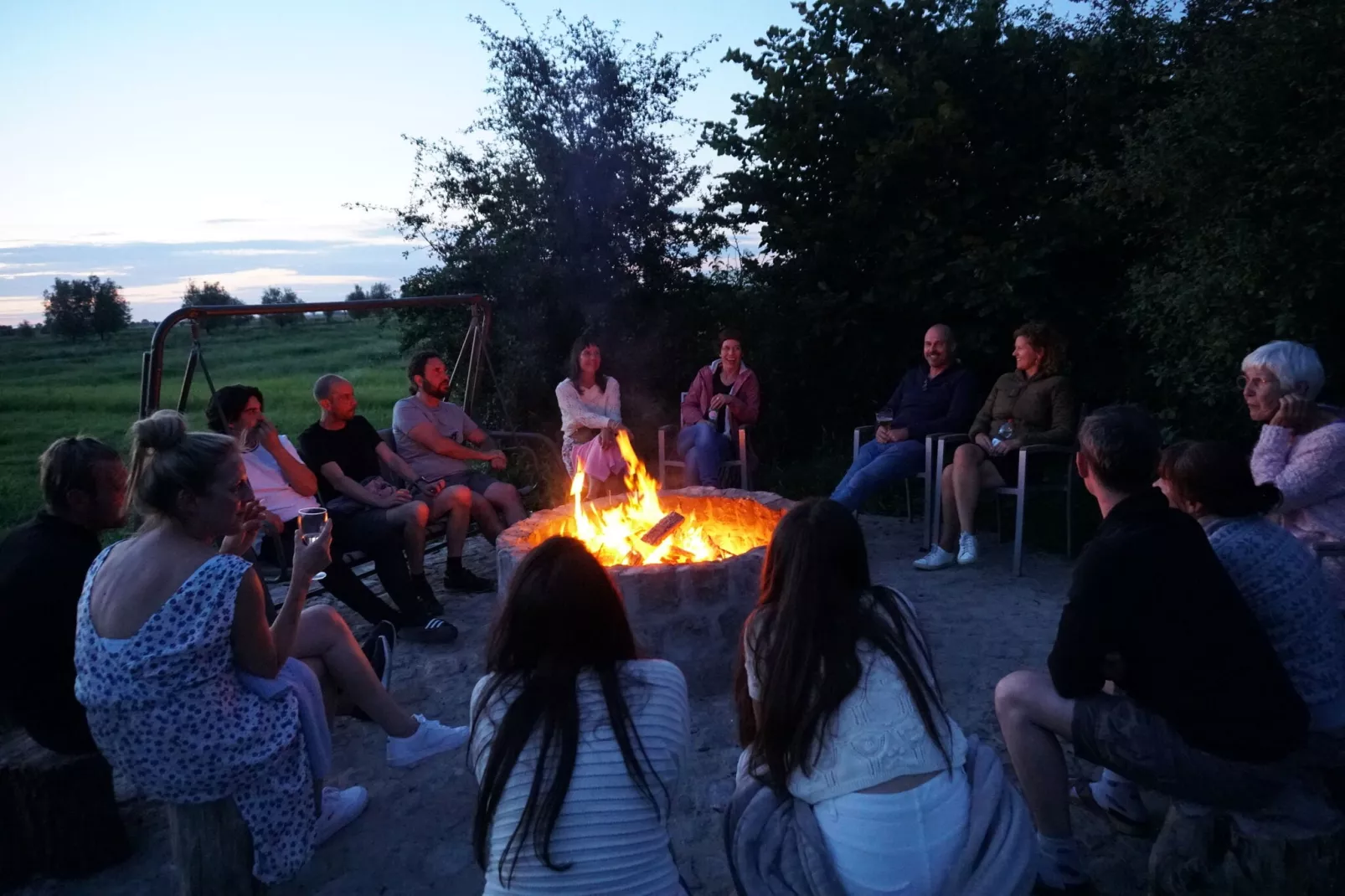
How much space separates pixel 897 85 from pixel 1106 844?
5.35 metres

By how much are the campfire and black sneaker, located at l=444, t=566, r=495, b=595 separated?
0.83 meters

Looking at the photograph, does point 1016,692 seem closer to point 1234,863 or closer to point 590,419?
point 1234,863

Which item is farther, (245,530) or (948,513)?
(948,513)

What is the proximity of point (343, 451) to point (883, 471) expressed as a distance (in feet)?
10.0

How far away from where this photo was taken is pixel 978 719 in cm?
336

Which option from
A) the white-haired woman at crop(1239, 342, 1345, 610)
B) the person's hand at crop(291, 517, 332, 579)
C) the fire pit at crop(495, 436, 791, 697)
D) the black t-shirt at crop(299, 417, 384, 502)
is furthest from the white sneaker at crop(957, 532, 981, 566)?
the person's hand at crop(291, 517, 332, 579)

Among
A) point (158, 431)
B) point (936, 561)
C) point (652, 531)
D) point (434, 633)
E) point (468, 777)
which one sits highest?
point (158, 431)

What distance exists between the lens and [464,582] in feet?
16.6

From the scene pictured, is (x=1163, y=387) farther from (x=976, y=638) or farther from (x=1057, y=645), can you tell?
(x=1057, y=645)

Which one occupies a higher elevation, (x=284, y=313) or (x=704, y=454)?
(x=284, y=313)

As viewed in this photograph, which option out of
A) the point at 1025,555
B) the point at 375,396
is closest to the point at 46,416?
the point at 375,396

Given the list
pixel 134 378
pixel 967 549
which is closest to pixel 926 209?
pixel 967 549

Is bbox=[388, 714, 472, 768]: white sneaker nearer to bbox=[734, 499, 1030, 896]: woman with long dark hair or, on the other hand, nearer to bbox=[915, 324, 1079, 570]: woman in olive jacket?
bbox=[734, 499, 1030, 896]: woman with long dark hair

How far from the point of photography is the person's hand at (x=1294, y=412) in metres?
3.17
